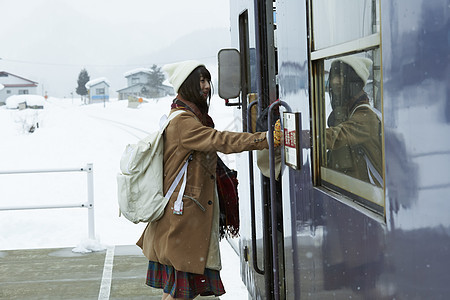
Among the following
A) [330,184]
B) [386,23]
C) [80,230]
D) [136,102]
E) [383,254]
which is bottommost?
[80,230]

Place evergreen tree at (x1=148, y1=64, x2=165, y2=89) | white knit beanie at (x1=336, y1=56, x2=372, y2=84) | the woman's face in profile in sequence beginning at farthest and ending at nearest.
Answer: evergreen tree at (x1=148, y1=64, x2=165, y2=89) < the woman's face in profile < white knit beanie at (x1=336, y1=56, x2=372, y2=84)

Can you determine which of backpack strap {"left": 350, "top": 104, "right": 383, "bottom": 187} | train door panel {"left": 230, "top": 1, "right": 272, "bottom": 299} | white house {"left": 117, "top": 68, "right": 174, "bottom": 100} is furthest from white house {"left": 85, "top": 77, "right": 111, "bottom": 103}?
backpack strap {"left": 350, "top": 104, "right": 383, "bottom": 187}

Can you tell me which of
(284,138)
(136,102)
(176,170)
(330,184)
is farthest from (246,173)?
(136,102)

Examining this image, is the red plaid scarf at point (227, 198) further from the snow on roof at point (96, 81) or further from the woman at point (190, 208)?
the snow on roof at point (96, 81)

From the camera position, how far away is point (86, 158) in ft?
77.8

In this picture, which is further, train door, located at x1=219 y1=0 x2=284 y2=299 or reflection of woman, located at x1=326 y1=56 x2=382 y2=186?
train door, located at x1=219 y1=0 x2=284 y2=299

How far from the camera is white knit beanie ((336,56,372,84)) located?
5.71 feet

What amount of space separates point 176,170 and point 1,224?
19.2 feet

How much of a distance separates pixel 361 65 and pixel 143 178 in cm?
207

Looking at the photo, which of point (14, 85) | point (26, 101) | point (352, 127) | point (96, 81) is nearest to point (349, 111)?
point (352, 127)

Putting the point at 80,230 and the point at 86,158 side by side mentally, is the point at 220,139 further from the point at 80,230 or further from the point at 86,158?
the point at 86,158

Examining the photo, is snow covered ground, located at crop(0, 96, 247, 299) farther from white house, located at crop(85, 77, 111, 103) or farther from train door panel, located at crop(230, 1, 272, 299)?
white house, located at crop(85, 77, 111, 103)

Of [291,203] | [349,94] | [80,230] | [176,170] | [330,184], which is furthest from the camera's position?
[80,230]

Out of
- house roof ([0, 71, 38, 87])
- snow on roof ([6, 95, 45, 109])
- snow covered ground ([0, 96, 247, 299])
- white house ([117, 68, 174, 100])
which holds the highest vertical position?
house roof ([0, 71, 38, 87])
